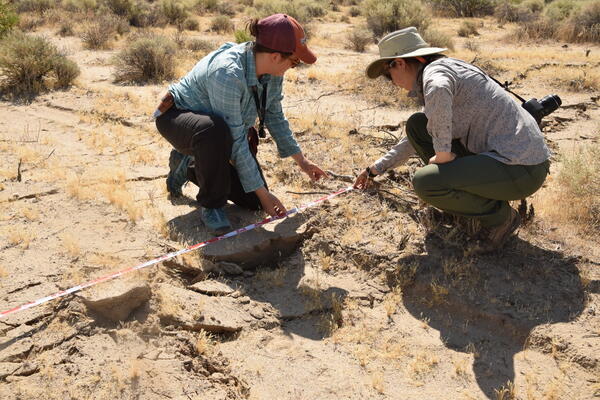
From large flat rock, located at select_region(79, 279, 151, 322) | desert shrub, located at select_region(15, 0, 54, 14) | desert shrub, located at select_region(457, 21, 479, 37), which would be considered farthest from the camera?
desert shrub, located at select_region(15, 0, 54, 14)

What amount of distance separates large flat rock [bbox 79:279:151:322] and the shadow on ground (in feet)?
5.46

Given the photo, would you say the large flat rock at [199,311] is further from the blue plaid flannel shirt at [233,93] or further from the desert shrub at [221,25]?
the desert shrub at [221,25]

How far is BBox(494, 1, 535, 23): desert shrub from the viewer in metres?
17.1

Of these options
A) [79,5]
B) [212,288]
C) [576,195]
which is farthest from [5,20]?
[576,195]

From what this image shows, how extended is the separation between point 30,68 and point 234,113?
5465mm

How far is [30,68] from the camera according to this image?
7.71 meters

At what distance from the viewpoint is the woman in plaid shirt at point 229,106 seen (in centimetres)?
349

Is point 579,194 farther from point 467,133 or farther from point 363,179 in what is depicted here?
point 363,179

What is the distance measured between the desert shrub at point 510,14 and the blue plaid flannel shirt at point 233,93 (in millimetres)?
15411

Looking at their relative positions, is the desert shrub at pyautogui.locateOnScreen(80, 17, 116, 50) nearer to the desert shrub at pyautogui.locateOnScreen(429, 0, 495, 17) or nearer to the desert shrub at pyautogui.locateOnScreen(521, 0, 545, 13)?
the desert shrub at pyautogui.locateOnScreen(429, 0, 495, 17)

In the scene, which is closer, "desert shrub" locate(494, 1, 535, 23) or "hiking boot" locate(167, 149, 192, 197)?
"hiking boot" locate(167, 149, 192, 197)

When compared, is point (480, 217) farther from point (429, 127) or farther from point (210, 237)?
point (210, 237)

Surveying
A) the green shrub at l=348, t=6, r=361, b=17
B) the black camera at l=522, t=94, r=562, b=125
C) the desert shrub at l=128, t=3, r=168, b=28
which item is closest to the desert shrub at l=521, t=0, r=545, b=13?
the green shrub at l=348, t=6, r=361, b=17

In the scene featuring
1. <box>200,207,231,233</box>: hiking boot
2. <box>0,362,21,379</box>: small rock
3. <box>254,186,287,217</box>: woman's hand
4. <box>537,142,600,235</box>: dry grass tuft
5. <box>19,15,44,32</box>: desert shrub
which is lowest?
<box>19,15,44,32</box>: desert shrub
